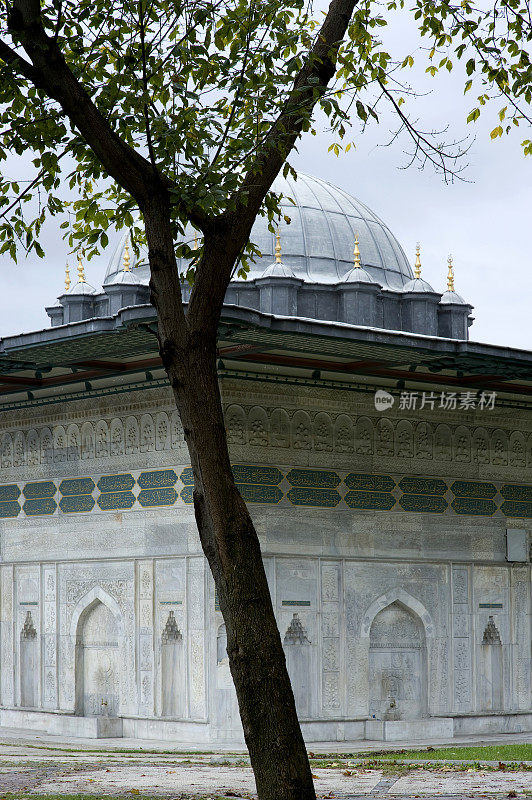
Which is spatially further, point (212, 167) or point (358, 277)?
point (358, 277)

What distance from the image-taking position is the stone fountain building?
11.8 metres

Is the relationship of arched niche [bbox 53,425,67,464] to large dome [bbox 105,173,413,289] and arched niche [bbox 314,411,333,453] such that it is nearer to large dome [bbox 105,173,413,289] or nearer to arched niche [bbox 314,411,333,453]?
large dome [bbox 105,173,413,289]

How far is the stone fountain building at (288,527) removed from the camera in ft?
38.7

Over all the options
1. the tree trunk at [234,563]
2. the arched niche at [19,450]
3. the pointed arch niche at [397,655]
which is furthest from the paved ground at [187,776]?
the arched niche at [19,450]

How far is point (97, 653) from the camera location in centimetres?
1275

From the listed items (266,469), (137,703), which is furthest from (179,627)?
(266,469)

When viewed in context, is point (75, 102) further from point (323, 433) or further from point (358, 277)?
point (358, 277)

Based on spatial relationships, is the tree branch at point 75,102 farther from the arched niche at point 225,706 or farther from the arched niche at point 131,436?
the arched niche at point 131,436

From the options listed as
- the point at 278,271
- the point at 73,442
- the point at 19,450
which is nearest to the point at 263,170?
the point at 73,442

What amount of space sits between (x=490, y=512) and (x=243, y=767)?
4.92 meters

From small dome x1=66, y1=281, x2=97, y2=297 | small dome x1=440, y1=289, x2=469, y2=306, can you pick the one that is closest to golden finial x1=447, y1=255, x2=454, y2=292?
small dome x1=440, y1=289, x2=469, y2=306

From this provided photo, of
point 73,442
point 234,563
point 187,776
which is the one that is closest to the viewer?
point 234,563

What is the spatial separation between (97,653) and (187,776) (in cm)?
390

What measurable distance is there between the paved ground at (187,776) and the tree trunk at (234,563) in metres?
2.71
